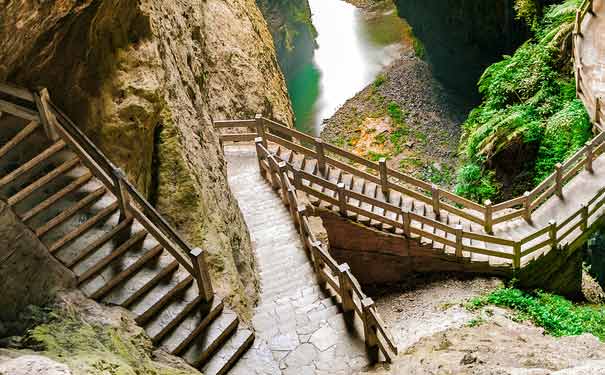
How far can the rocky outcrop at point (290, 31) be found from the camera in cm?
3656

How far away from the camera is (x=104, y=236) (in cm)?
768

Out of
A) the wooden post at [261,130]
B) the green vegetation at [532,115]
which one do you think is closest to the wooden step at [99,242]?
the wooden post at [261,130]

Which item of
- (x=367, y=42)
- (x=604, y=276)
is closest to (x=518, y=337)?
(x=604, y=276)

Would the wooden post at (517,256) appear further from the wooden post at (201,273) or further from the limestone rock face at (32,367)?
the limestone rock face at (32,367)

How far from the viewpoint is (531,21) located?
2161cm

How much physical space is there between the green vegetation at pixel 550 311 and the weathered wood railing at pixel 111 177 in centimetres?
680

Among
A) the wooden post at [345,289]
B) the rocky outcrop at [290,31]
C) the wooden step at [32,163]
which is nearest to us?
the wooden step at [32,163]

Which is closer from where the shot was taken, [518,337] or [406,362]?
[406,362]

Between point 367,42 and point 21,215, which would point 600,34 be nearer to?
point 21,215

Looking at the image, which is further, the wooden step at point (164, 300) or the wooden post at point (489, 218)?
the wooden post at point (489, 218)

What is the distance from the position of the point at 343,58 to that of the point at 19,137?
35.1 metres

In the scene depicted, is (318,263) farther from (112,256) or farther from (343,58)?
(343,58)

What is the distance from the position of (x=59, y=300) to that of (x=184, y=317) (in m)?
1.67

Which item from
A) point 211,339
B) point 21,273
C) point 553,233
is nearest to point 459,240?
point 553,233
